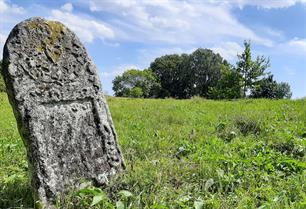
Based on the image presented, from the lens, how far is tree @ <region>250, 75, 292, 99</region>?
47222 mm

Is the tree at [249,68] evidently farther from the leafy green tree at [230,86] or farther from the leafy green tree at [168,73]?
the leafy green tree at [168,73]

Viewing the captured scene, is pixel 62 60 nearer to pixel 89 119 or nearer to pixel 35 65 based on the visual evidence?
pixel 35 65

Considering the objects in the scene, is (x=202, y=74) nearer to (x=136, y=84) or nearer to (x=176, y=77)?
(x=176, y=77)

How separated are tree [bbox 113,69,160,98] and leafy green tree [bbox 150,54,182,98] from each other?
1455 mm

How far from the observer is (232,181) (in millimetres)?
5023

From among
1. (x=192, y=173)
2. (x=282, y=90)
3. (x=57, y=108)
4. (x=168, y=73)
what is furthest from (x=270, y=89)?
(x=57, y=108)

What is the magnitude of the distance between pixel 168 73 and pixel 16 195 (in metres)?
75.6

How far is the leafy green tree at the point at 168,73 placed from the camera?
255 feet

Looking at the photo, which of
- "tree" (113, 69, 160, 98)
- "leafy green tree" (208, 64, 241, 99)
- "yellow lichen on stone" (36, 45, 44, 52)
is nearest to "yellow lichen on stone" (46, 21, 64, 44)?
"yellow lichen on stone" (36, 45, 44, 52)

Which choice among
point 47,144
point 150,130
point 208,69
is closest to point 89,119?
point 47,144

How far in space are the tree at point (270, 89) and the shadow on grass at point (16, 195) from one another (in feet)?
142

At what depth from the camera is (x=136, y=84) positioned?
281ft

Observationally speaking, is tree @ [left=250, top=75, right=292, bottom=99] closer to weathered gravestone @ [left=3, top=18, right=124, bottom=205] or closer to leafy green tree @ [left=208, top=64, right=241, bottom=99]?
leafy green tree @ [left=208, top=64, right=241, bottom=99]

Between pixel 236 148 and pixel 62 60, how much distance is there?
3.66m
